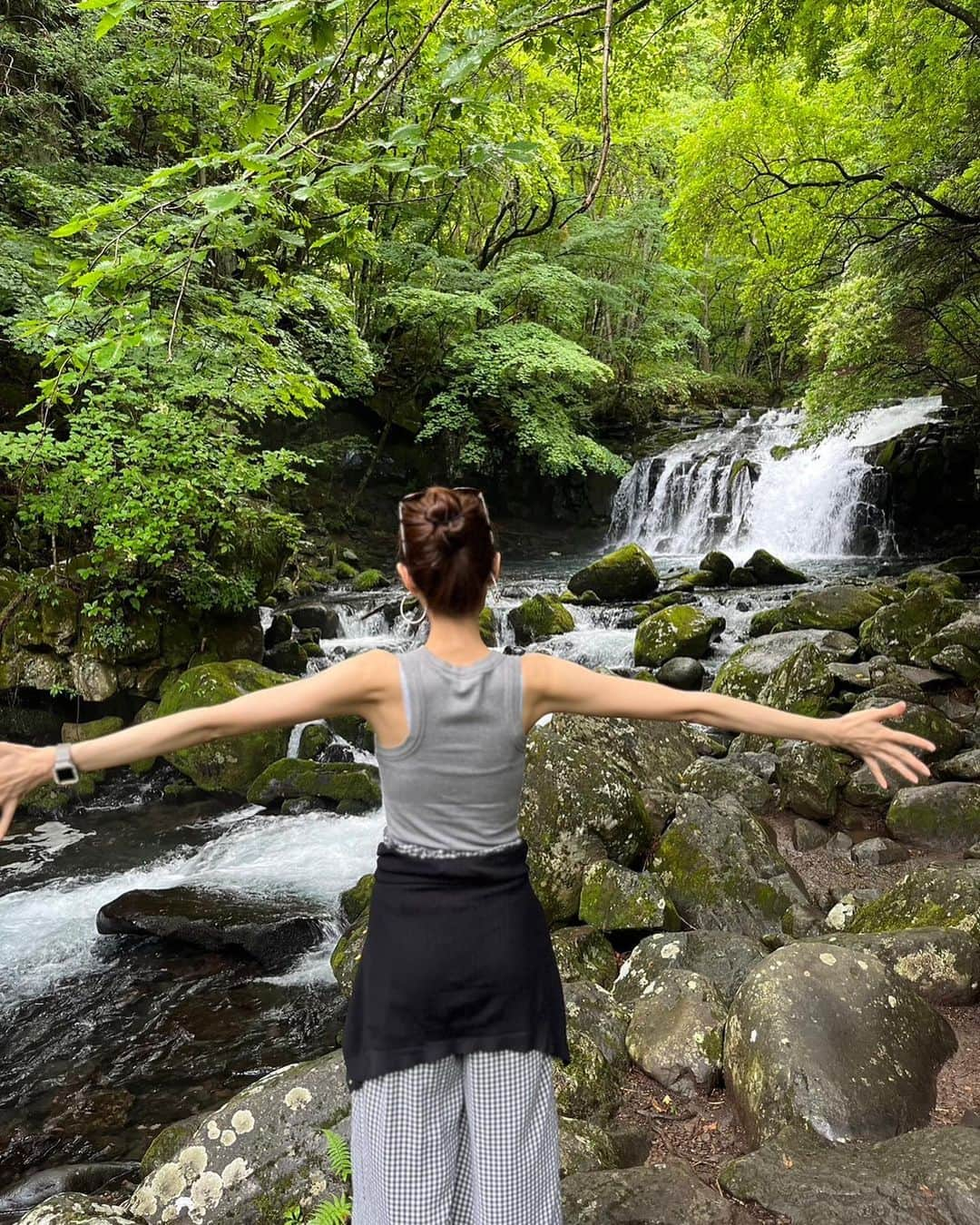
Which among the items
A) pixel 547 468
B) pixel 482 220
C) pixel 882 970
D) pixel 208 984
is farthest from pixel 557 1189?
pixel 482 220

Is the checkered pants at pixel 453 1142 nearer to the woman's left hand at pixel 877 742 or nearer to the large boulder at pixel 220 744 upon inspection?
the woman's left hand at pixel 877 742

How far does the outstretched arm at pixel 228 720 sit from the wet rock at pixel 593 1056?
2.41 metres

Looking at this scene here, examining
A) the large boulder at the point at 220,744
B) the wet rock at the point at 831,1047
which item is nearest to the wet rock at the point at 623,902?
the wet rock at the point at 831,1047

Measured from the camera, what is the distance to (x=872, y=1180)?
249 centimetres

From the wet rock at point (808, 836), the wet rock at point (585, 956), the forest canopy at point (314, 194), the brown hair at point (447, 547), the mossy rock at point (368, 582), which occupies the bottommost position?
the wet rock at point (585, 956)

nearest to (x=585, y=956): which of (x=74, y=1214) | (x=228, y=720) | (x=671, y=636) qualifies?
(x=74, y=1214)

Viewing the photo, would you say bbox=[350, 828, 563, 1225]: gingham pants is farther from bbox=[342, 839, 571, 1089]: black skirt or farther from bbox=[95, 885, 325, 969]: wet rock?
bbox=[95, 885, 325, 969]: wet rock

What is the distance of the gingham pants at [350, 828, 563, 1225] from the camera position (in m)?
1.75

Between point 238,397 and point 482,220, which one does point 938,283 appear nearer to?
point 238,397

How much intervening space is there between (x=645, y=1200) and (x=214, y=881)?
597 centimetres

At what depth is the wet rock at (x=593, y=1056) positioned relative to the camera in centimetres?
347

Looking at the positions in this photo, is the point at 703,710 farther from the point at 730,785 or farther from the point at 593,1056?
the point at 730,785

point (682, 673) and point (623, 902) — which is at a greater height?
point (682, 673)

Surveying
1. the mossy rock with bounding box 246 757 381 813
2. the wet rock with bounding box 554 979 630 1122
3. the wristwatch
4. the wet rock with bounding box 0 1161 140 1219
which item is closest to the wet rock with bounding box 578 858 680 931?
the wet rock with bounding box 554 979 630 1122
